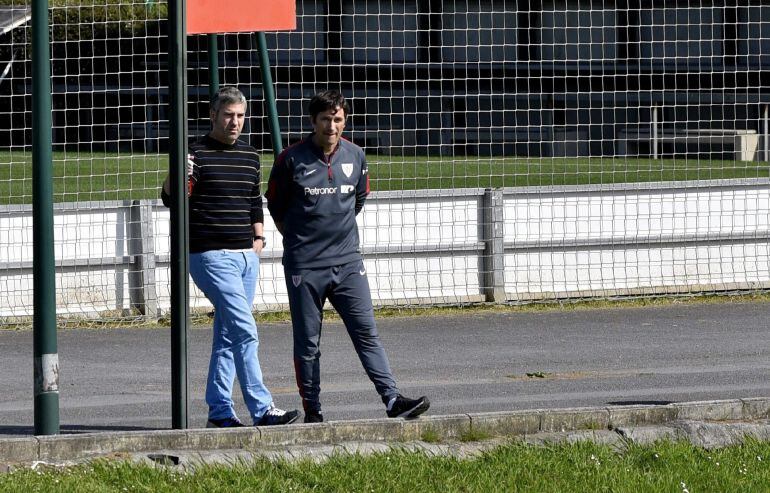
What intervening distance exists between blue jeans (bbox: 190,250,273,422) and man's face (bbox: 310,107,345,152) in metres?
0.74

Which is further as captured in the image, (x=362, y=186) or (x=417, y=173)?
(x=417, y=173)

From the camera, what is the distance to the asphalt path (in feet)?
27.1

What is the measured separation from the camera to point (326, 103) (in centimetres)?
696

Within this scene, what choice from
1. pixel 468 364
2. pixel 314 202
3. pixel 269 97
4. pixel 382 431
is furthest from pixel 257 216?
pixel 269 97

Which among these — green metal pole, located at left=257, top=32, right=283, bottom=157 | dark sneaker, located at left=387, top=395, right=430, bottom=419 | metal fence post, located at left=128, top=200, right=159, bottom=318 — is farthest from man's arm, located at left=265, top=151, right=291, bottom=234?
metal fence post, located at left=128, top=200, right=159, bottom=318

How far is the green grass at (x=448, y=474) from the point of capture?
5754mm

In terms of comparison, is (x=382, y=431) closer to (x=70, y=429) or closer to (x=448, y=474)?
(x=448, y=474)

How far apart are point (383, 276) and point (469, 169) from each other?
16.9 metres

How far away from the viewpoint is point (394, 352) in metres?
10.5

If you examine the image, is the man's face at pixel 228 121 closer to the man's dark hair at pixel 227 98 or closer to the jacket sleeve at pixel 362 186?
the man's dark hair at pixel 227 98

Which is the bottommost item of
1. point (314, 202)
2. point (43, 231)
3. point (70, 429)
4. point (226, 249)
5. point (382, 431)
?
point (70, 429)

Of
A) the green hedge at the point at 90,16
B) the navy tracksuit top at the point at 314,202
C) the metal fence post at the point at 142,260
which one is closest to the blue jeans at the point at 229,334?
the navy tracksuit top at the point at 314,202

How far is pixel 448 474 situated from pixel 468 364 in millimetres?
3917

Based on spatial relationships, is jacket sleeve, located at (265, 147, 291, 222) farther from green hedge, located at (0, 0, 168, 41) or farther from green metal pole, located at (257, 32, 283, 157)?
green hedge, located at (0, 0, 168, 41)
